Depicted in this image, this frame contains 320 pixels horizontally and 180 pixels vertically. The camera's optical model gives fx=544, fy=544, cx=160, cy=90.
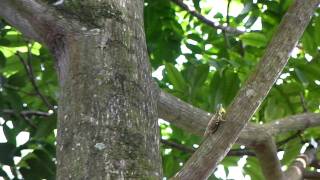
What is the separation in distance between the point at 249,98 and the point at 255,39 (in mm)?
1037

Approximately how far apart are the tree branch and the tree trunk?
0.10 m

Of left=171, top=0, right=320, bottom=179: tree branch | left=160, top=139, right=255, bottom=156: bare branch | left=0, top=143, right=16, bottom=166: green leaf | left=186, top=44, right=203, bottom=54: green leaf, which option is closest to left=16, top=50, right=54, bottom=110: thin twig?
left=0, top=143, right=16, bottom=166: green leaf

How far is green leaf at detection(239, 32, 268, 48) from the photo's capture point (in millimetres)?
2182

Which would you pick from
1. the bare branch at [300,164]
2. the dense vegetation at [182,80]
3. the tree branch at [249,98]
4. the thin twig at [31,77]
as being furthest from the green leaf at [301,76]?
the thin twig at [31,77]

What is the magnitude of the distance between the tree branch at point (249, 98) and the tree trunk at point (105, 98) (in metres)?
0.10

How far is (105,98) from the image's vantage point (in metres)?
1.07

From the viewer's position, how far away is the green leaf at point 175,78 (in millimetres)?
2129

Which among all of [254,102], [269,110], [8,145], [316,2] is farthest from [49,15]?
[269,110]

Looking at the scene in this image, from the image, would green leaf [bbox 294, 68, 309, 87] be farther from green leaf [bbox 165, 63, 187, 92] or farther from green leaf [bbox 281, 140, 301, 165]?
green leaf [bbox 165, 63, 187, 92]

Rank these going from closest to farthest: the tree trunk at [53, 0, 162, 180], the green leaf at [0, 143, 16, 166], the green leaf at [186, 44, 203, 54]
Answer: the tree trunk at [53, 0, 162, 180] < the green leaf at [0, 143, 16, 166] < the green leaf at [186, 44, 203, 54]

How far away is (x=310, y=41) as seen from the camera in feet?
7.09

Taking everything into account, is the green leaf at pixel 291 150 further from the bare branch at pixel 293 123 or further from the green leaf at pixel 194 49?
the green leaf at pixel 194 49

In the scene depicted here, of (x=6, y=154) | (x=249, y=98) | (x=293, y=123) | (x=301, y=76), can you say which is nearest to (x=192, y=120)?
(x=249, y=98)

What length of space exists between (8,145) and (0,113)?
14 centimetres
